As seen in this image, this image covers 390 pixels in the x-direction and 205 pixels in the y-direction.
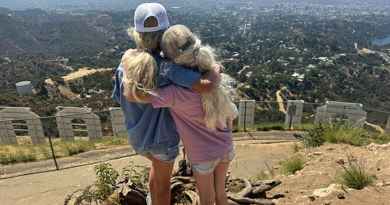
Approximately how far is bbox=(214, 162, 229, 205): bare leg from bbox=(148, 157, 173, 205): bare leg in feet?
1.10

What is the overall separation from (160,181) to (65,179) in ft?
13.5

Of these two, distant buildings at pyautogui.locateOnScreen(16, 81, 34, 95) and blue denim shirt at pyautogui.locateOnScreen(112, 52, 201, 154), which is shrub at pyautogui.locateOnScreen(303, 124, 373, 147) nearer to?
blue denim shirt at pyautogui.locateOnScreen(112, 52, 201, 154)

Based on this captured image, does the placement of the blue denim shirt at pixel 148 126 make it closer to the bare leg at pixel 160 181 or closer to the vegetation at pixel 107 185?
the bare leg at pixel 160 181

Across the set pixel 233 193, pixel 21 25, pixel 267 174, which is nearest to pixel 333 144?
pixel 267 174

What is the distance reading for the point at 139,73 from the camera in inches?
110

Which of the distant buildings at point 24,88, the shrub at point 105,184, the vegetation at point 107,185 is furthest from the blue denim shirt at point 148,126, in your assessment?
the distant buildings at point 24,88

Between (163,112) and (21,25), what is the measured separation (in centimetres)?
15402

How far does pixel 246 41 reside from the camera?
112 meters

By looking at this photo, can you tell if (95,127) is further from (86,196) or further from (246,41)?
(246,41)

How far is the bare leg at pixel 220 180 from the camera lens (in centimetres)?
317

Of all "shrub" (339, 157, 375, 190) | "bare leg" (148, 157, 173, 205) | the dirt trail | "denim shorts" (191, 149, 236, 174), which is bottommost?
the dirt trail

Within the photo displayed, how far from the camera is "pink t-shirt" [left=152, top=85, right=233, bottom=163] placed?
2.85 metres

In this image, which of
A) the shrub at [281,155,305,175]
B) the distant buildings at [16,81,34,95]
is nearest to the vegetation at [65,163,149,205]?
the shrub at [281,155,305,175]

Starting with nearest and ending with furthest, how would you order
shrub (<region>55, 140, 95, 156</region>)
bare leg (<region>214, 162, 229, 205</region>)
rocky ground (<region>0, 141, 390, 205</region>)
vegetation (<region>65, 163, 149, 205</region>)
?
bare leg (<region>214, 162, 229, 205</region>) → rocky ground (<region>0, 141, 390, 205</region>) → vegetation (<region>65, 163, 149, 205</region>) → shrub (<region>55, 140, 95, 156</region>)
